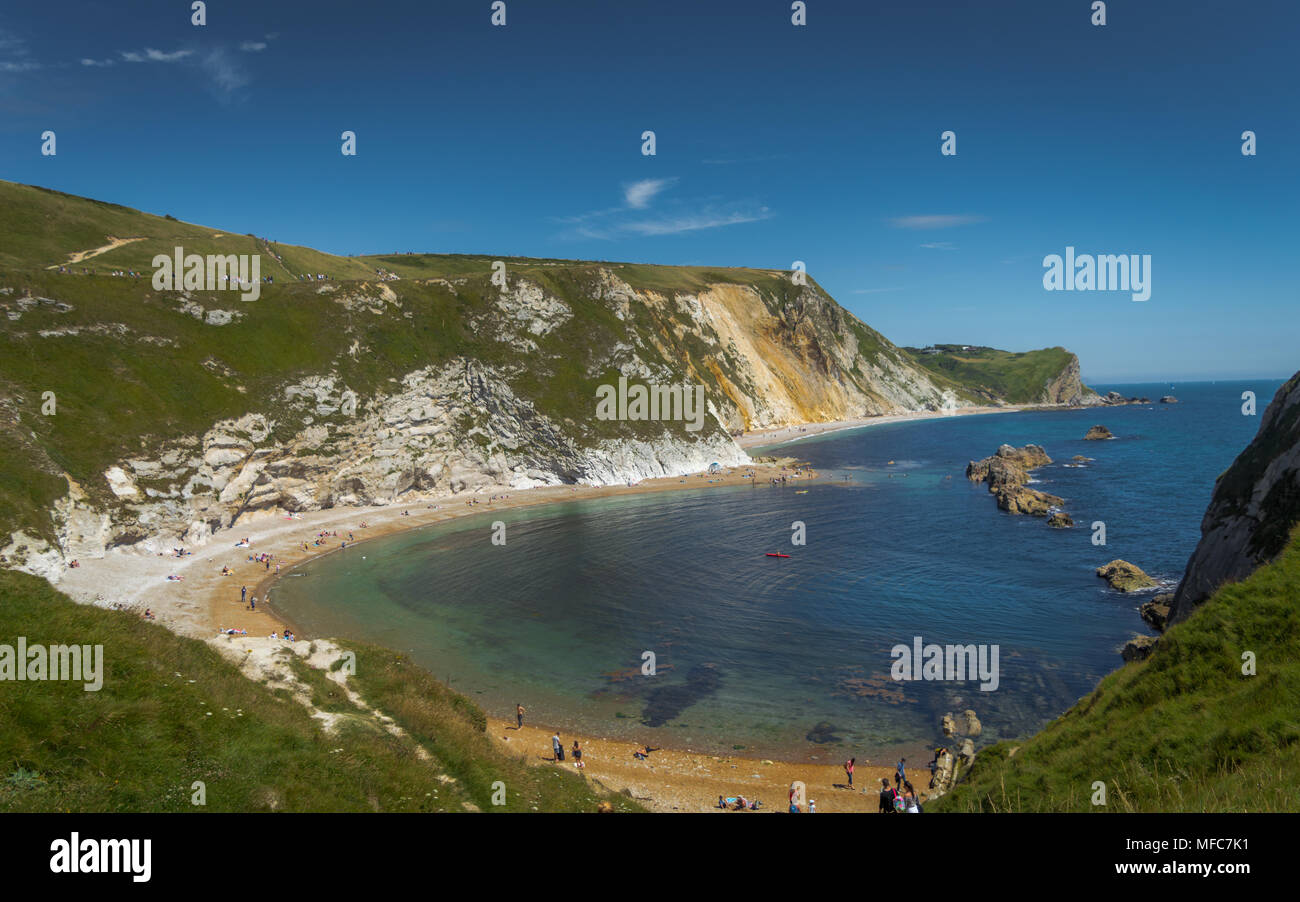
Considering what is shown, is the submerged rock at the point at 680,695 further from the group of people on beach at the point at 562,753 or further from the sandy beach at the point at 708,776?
the group of people on beach at the point at 562,753

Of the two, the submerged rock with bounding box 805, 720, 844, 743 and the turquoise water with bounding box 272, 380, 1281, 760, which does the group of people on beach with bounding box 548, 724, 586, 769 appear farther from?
the submerged rock with bounding box 805, 720, 844, 743

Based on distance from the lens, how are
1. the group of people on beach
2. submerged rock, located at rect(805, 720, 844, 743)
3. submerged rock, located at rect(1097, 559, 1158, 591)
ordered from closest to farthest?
the group of people on beach < submerged rock, located at rect(805, 720, 844, 743) < submerged rock, located at rect(1097, 559, 1158, 591)

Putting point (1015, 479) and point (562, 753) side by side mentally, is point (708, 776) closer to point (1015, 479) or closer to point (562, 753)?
point (562, 753)

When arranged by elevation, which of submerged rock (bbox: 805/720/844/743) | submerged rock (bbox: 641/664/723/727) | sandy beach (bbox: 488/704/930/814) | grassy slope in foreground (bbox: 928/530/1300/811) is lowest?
Result: sandy beach (bbox: 488/704/930/814)

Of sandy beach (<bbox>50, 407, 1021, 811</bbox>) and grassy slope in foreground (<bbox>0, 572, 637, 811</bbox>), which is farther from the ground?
grassy slope in foreground (<bbox>0, 572, 637, 811</bbox>)

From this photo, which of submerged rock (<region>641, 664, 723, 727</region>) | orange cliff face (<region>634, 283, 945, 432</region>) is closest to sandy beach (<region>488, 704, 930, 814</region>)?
submerged rock (<region>641, 664, 723, 727</region>)

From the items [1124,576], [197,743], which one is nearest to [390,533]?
[197,743]
